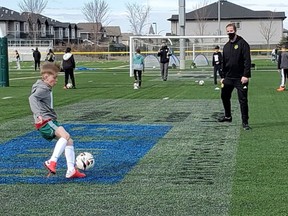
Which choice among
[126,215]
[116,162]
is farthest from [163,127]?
[126,215]

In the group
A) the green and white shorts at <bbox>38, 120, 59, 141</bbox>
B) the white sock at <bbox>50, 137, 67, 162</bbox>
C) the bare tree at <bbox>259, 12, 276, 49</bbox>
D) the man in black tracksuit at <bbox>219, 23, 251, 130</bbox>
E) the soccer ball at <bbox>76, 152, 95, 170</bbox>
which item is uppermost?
the bare tree at <bbox>259, 12, 276, 49</bbox>

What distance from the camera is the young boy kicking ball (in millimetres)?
7516

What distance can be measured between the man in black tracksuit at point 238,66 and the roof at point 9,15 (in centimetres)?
9083

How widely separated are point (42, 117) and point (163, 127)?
5.13m

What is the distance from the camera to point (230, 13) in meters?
106

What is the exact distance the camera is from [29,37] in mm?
97062

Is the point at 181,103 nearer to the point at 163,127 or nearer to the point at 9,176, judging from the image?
the point at 163,127

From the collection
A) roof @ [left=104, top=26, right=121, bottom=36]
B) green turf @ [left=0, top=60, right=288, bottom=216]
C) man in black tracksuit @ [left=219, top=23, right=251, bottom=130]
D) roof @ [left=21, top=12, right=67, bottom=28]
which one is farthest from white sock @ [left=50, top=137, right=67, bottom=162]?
roof @ [left=104, top=26, right=121, bottom=36]

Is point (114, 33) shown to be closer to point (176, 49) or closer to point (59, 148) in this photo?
point (176, 49)

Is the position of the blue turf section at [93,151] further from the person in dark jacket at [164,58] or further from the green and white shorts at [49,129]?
the person in dark jacket at [164,58]

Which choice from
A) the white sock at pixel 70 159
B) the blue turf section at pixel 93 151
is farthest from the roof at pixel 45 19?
the white sock at pixel 70 159

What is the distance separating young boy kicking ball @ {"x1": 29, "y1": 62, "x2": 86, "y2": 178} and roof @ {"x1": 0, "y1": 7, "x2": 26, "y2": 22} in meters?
94.7

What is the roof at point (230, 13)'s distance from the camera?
4063 inches

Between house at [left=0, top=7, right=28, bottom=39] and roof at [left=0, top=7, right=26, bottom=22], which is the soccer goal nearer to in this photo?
house at [left=0, top=7, right=28, bottom=39]
